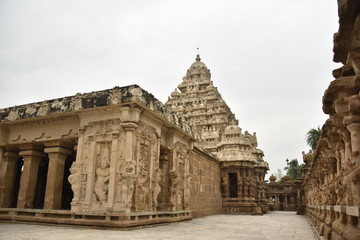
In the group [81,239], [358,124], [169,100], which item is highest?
[169,100]

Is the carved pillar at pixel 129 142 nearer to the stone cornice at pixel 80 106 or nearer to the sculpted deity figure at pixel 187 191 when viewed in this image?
the stone cornice at pixel 80 106

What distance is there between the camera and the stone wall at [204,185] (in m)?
13.5

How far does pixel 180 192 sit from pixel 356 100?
8725 millimetres

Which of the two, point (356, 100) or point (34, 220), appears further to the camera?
point (34, 220)

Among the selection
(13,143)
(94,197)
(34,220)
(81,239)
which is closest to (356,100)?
(81,239)

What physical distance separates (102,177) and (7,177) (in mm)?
4503

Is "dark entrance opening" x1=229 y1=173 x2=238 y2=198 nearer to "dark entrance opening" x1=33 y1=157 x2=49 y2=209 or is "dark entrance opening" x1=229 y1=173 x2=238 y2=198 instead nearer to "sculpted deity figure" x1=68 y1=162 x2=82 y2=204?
"dark entrance opening" x1=33 y1=157 x2=49 y2=209

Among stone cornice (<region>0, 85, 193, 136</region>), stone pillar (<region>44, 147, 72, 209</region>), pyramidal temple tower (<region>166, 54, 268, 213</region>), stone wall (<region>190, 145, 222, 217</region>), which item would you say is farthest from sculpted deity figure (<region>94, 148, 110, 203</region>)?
stone wall (<region>190, 145, 222, 217</region>)

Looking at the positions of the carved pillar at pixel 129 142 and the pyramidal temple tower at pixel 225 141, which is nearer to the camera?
the carved pillar at pixel 129 142

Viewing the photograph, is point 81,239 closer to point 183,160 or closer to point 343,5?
point 343,5

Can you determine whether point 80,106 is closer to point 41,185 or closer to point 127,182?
point 127,182

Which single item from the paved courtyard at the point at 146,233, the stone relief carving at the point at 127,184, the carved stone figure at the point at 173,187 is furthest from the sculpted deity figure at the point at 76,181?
the carved stone figure at the point at 173,187

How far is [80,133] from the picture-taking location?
337 inches

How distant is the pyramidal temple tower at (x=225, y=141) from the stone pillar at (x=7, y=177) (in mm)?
7165
